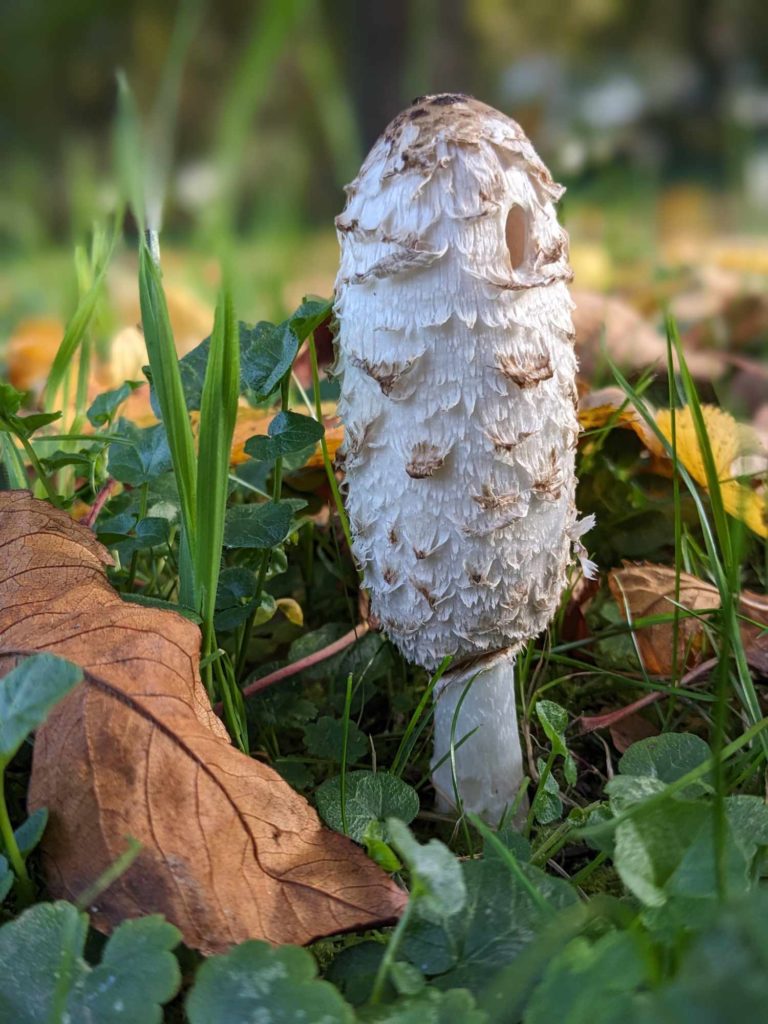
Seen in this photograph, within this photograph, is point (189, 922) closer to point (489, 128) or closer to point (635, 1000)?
point (635, 1000)

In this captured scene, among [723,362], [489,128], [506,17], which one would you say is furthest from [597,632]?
[506,17]

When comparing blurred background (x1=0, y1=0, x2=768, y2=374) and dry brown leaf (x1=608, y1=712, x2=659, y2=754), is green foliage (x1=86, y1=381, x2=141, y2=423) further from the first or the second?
dry brown leaf (x1=608, y1=712, x2=659, y2=754)

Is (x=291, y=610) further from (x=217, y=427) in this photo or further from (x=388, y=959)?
(x=388, y=959)

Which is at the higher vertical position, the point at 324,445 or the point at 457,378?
the point at 457,378

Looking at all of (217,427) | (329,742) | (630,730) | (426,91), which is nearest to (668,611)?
(630,730)

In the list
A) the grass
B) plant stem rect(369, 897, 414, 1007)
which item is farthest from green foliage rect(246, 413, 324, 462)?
plant stem rect(369, 897, 414, 1007)

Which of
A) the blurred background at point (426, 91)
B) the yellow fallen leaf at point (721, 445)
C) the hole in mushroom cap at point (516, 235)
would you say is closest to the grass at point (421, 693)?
the yellow fallen leaf at point (721, 445)

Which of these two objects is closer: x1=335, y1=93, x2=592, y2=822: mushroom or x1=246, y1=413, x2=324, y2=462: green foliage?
x1=335, y1=93, x2=592, y2=822: mushroom
